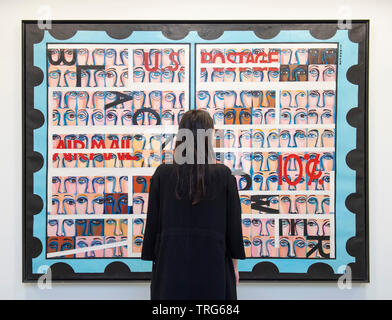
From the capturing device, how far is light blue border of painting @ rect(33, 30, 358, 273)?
168 centimetres

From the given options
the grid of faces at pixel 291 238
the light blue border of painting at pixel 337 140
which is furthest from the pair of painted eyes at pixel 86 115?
the grid of faces at pixel 291 238

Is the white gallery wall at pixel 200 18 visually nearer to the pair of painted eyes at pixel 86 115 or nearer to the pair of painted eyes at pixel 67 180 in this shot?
the pair of painted eyes at pixel 67 180

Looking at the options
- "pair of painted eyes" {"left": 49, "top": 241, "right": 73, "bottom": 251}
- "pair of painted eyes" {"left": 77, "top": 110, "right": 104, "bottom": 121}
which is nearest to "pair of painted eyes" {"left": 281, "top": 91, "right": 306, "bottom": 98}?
"pair of painted eyes" {"left": 77, "top": 110, "right": 104, "bottom": 121}

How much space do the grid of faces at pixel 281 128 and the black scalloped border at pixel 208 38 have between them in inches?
4.0

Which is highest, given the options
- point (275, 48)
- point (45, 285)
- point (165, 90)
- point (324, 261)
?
point (275, 48)

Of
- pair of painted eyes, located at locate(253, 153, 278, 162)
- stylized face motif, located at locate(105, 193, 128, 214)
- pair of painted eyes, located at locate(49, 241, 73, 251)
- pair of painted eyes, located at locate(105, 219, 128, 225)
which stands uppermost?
pair of painted eyes, located at locate(253, 153, 278, 162)

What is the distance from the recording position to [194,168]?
1.16 metres

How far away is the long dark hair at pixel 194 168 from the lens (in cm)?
115

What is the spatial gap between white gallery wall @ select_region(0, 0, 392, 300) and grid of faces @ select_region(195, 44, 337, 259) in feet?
0.73

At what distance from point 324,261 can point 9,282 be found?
1.81 m

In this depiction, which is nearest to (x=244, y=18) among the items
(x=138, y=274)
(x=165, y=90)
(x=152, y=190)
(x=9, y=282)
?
(x=165, y=90)

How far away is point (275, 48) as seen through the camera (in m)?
1.68

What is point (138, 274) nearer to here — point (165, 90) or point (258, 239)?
point (258, 239)

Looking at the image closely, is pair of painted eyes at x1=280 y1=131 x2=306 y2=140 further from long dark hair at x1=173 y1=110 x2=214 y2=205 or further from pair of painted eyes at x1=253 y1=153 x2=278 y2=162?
long dark hair at x1=173 y1=110 x2=214 y2=205
